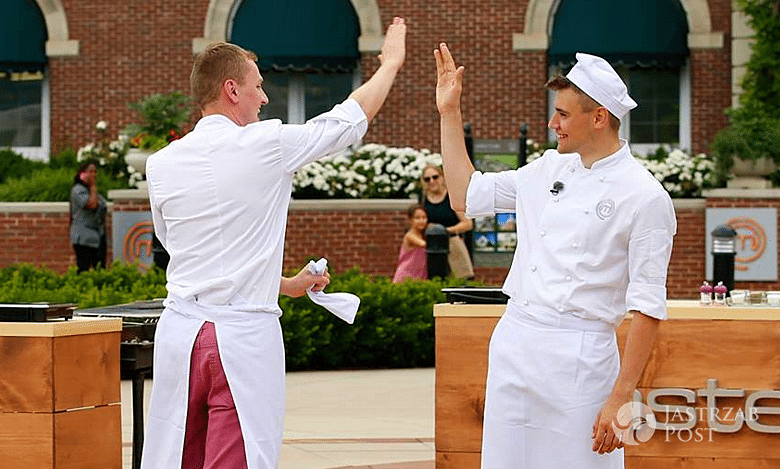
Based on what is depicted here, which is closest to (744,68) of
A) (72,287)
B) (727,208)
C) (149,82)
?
(727,208)

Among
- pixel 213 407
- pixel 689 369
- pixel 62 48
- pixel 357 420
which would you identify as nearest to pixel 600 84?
pixel 213 407

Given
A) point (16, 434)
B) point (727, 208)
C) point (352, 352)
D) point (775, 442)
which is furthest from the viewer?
point (727, 208)

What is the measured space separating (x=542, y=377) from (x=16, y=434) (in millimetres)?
2493

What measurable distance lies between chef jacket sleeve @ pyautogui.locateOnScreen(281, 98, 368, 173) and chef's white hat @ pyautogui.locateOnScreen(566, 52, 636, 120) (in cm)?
77

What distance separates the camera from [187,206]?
513 centimetres

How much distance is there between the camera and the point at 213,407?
16.7ft

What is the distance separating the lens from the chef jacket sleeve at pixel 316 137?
507cm

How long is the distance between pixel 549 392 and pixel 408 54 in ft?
65.9

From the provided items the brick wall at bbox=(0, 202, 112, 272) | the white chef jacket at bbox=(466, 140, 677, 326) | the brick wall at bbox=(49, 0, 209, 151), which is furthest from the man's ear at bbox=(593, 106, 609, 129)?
the brick wall at bbox=(49, 0, 209, 151)

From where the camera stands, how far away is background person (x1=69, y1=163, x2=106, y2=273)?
64.8 feet

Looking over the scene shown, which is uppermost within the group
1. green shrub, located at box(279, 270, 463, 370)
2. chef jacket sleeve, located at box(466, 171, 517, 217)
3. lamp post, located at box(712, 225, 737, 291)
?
chef jacket sleeve, located at box(466, 171, 517, 217)

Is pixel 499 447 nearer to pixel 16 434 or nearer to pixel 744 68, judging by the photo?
pixel 16 434

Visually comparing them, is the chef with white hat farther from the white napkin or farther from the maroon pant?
the maroon pant

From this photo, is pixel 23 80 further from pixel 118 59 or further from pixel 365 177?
pixel 365 177
